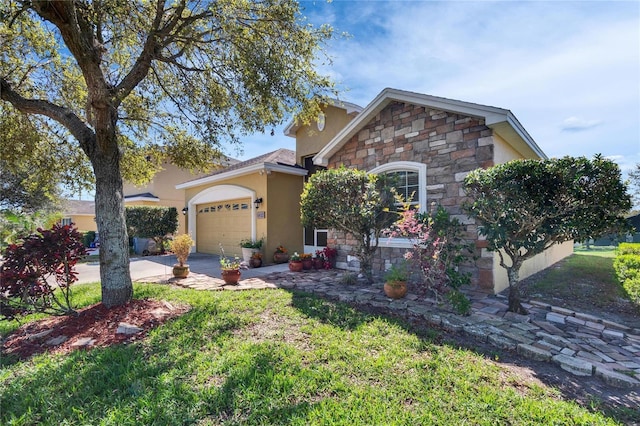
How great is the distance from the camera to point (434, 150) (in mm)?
7320

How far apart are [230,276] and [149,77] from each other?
A: 553 centimetres

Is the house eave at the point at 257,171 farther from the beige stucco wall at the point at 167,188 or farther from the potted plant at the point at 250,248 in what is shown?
the beige stucco wall at the point at 167,188

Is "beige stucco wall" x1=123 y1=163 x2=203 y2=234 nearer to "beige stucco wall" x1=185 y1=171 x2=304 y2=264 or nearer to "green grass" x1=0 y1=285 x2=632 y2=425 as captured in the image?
"beige stucco wall" x1=185 y1=171 x2=304 y2=264

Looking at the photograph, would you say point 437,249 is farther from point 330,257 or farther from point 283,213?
point 283,213

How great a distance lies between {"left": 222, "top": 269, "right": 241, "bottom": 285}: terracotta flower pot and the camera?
746cm

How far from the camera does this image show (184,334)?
177 inches

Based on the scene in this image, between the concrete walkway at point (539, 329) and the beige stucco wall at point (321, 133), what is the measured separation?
695 cm

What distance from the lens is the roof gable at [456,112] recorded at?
6.18 metres

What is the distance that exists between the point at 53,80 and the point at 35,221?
3.63m

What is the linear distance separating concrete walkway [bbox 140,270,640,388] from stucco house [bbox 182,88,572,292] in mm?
1304

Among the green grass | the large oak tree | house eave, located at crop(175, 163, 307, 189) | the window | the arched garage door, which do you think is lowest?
the green grass

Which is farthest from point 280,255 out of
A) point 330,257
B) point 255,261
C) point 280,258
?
point 330,257

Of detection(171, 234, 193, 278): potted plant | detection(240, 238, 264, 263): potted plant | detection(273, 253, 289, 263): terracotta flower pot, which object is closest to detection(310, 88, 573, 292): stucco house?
detection(273, 253, 289, 263): terracotta flower pot

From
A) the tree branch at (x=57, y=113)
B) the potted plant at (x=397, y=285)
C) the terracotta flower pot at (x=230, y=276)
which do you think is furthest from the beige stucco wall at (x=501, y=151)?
the tree branch at (x=57, y=113)
